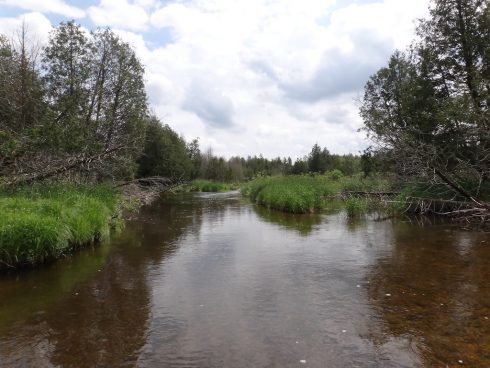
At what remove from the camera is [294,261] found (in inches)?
428

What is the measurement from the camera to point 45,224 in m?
9.80

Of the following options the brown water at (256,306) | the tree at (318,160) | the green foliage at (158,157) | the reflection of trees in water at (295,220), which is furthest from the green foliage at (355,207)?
the tree at (318,160)

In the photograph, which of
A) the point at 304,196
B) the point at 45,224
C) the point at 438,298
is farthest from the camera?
the point at 304,196

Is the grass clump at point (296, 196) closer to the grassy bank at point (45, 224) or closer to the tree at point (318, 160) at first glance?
the grassy bank at point (45, 224)

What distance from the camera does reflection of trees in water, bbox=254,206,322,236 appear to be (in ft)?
54.8

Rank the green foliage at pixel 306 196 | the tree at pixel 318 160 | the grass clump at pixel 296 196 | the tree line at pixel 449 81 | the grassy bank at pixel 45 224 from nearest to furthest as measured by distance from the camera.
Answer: the grassy bank at pixel 45 224 < the tree line at pixel 449 81 < the green foliage at pixel 306 196 < the grass clump at pixel 296 196 < the tree at pixel 318 160

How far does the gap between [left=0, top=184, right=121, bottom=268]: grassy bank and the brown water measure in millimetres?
494

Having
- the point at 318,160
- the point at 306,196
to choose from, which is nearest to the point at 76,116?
the point at 306,196

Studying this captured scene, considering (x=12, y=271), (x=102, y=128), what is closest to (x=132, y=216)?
(x=102, y=128)

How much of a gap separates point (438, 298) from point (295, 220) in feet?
38.9

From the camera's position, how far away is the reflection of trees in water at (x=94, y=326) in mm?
5527

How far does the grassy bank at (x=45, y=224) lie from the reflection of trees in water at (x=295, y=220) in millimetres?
7613

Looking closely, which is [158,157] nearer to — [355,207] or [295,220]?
Answer: [295,220]

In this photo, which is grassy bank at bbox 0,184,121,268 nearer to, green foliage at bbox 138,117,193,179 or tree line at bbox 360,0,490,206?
tree line at bbox 360,0,490,206
